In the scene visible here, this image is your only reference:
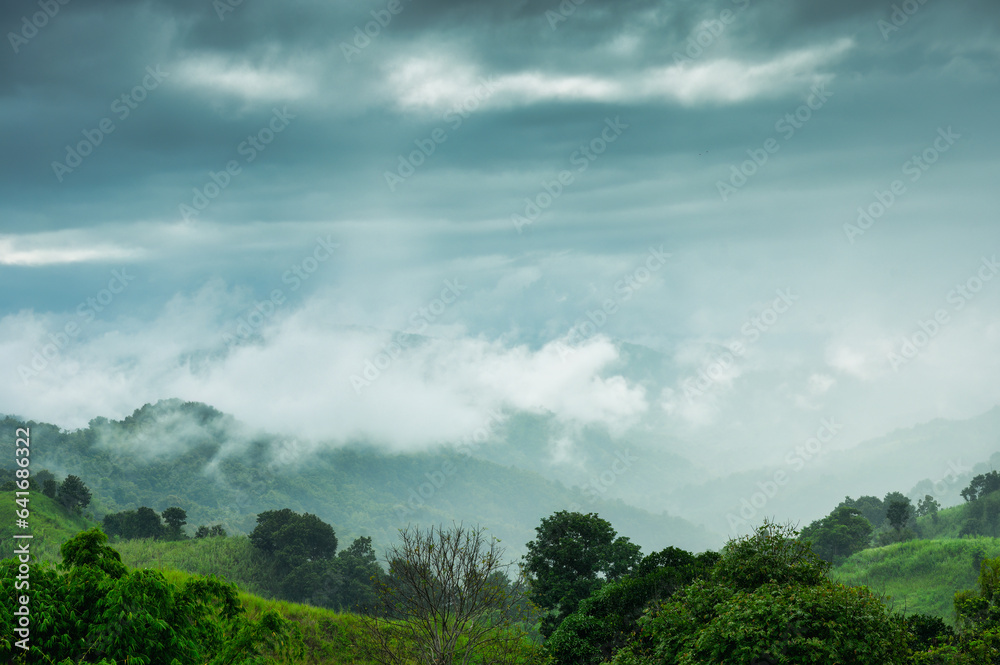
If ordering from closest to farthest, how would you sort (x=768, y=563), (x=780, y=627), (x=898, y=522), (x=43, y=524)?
(x=780, y=627)
(x=768, y=563)
(x=43, y=524)
(x=898, y=522)

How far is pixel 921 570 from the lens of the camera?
A: 267 ft

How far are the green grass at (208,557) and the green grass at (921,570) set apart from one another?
67332 millimetres

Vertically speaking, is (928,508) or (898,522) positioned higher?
(928,508)

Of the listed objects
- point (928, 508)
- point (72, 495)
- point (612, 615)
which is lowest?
point (612, 615)

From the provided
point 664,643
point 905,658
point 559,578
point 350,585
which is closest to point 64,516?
point 350,585

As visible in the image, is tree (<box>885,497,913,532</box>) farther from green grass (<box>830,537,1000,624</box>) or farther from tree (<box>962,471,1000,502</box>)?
tree (<box>962,471,1000,502</box>)

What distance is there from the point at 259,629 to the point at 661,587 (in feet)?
71.3

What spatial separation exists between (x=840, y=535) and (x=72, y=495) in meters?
109

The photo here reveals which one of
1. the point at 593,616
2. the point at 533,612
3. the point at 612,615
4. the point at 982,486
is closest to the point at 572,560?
the point at 593,616

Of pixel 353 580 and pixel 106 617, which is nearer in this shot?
pixel 106 617

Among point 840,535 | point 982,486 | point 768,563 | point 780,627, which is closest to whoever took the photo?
point 780,627

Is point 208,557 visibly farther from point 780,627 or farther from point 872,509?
point 872,509

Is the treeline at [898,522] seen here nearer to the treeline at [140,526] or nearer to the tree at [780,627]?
the tree at [780,627]

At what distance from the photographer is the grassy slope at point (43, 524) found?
8138cm
